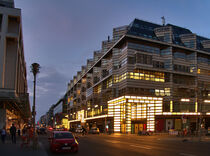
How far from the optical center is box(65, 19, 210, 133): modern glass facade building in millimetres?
60812

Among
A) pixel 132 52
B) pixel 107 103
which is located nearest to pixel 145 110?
pixel 107 103

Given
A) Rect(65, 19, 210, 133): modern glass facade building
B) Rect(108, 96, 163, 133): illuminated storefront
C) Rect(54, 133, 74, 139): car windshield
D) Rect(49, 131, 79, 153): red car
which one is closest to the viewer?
Rect(49, 131, 79, 153): red car

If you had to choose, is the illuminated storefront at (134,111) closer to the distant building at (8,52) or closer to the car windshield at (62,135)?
the distant building at (8,52)

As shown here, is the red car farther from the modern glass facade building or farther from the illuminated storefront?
the illuminated storefront

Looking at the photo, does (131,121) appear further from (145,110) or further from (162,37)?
(162,37)

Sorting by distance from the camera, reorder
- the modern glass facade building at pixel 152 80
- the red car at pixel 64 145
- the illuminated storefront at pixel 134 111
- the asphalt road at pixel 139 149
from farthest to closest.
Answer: the illuminated storefront at pixel 134 111 < the modern glass facade building at pixel 152 80 < the red car at pixel 64 145 < the asphalt road at pixel 139 149

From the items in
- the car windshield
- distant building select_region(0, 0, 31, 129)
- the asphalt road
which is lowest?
the asphalt road

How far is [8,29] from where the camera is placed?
142 ft

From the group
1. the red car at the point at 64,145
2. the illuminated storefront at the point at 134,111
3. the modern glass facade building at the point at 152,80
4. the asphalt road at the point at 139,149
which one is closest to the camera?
the asphalt road at the point at 139,149

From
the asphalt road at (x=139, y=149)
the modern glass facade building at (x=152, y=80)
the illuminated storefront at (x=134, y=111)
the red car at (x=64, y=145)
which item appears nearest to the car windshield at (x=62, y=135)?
the red car at (x=64, y=145)

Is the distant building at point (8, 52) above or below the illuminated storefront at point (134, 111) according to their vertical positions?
above

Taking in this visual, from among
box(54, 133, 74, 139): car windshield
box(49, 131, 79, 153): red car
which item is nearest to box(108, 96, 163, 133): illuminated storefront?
box(54, 133, 74, 139): car windshield

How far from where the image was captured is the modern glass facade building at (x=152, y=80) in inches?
2394

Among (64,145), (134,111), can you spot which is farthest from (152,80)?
(64,145)
